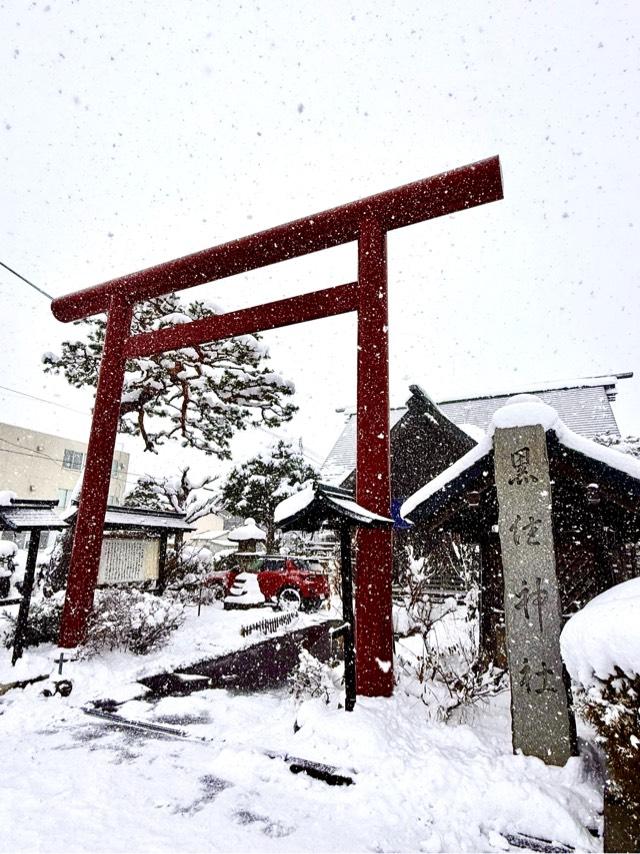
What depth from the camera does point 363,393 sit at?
20.0 ft

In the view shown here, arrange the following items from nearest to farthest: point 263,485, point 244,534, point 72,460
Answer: point 244,534 < point 263,485 < point 72,460

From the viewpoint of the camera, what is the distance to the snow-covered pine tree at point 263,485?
69.8 feet

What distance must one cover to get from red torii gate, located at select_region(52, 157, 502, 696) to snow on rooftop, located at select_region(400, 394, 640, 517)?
2.56ft

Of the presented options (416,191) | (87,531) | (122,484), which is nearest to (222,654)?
(87,531)

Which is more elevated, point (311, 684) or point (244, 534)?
point (244, 534)

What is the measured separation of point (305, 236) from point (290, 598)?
36.1 feet

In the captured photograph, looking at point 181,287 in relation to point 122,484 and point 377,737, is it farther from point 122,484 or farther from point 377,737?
point 122,484

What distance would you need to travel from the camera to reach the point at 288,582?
46.6 feet

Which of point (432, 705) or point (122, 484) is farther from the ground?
point (122, 484)

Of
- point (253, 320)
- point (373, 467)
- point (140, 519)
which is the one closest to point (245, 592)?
point (140, 519)

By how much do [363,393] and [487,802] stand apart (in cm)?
431

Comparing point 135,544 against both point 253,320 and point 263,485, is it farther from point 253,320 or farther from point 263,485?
point 263,485

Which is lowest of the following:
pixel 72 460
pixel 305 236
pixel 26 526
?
pixel 26 526

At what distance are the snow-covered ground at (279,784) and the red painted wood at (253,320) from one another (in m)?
5.19
